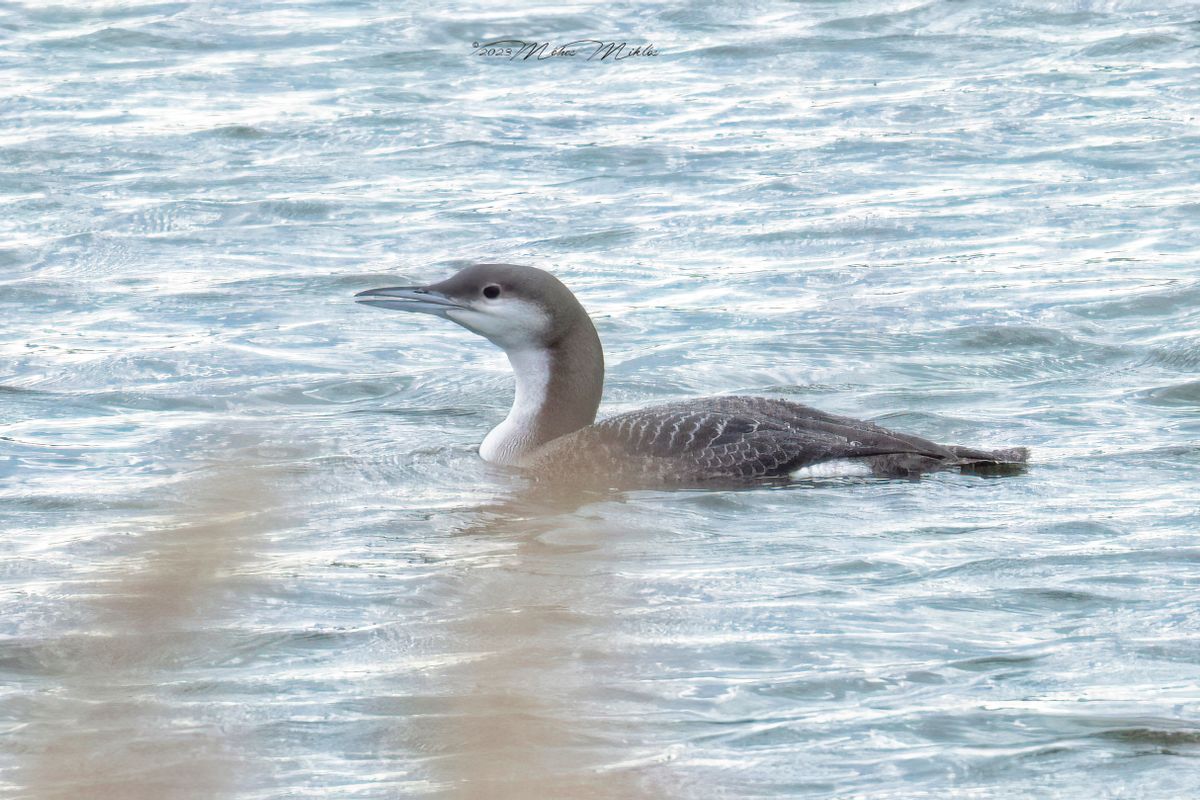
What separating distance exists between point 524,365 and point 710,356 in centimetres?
199

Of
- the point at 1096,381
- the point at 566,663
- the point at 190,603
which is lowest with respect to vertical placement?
the point at 1096,381

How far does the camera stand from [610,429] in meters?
7.78

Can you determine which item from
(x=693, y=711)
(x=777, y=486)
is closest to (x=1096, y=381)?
(x=777, y=486)

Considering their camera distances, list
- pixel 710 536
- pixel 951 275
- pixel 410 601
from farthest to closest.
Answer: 1. pixel 951 275
2. pixel 710 536
3. pixel 410 601

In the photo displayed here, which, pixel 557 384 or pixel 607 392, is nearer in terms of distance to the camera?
pixel 557 384

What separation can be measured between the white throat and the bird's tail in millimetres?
1774

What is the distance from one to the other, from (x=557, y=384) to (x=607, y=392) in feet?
4.59

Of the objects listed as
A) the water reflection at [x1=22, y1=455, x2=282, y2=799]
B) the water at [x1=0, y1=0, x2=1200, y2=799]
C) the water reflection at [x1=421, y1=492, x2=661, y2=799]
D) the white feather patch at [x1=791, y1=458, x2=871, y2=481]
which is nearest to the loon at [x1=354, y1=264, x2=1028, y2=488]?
the white feather patch at [x1=791, y1=458, x2=871, y2=481]

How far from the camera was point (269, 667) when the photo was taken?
5086mm

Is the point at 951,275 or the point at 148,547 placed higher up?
the point at 148,547

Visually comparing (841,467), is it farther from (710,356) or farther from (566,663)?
(566,663)

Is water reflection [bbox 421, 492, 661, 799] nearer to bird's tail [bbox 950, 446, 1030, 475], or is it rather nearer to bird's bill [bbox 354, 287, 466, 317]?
bird's tail [bbox 950, 446, 1030, 475]
